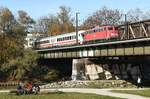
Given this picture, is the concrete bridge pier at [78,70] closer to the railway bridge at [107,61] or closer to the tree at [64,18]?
the railway bridge at [107,61]

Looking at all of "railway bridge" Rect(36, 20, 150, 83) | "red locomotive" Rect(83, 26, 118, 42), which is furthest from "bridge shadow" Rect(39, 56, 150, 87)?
"red locomotive" Rect(83, 26, 118, 42)

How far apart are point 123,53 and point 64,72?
4093 cm

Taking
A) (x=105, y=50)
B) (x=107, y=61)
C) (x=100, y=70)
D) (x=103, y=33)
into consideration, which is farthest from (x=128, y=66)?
(x=105, y=50)

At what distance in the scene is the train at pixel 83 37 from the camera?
239 feet

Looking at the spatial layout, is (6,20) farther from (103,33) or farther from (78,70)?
(103,33)

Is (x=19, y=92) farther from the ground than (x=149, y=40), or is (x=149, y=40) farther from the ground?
(x=149, y=40)

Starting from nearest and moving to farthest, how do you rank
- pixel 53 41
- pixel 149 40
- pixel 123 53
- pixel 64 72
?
pixel 149 40, pixel 123 53, pixel 53 41, pixel 64 72

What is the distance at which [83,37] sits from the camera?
8212 cm

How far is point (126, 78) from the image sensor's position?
3118 inches

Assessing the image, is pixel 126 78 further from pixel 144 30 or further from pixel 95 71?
pixel 144 30

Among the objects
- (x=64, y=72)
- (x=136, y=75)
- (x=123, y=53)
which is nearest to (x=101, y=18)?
(x=64, y=72)

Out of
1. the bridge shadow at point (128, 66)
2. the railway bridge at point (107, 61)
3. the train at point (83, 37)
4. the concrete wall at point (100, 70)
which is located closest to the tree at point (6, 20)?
the train at point (83, 37)

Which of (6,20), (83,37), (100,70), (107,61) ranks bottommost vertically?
(100,70)

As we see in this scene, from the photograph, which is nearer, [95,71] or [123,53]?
[123,53]
